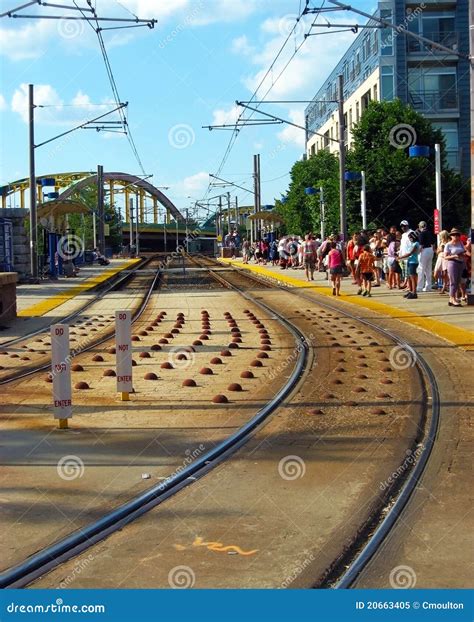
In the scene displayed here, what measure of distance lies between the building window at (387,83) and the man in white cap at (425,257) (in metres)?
42.8

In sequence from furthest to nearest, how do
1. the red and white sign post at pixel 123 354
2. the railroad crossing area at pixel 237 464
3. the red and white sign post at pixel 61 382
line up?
the red and white sign post at pixel 123 354
the red and white sign post at pixel 61 382
the railroad crossing area at pixel 237 464

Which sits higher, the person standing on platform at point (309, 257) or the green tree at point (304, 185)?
the green tree at point (304, 185)

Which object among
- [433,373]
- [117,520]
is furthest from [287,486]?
[433,373]

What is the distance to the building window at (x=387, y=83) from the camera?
69625 mm

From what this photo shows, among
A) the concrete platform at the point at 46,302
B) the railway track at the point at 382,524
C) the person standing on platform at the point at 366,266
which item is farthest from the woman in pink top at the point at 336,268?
the railway track at the point at 382,524

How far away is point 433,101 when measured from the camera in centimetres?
7044

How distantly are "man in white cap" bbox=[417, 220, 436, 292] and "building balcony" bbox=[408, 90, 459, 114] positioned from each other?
143 ft

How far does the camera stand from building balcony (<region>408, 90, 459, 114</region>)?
70.2 metres

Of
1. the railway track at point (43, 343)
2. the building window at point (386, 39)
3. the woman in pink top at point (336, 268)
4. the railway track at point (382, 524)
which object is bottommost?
the railway track at point (382, 524)

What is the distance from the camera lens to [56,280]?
143ft

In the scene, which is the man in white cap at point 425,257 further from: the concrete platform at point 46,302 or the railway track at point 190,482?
the railway track at point 190,482

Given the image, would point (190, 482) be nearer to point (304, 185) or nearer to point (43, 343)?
point (43, 343)

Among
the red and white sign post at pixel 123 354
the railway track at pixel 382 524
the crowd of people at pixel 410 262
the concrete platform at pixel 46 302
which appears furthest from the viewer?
the crowd of people at pixel 410 262
